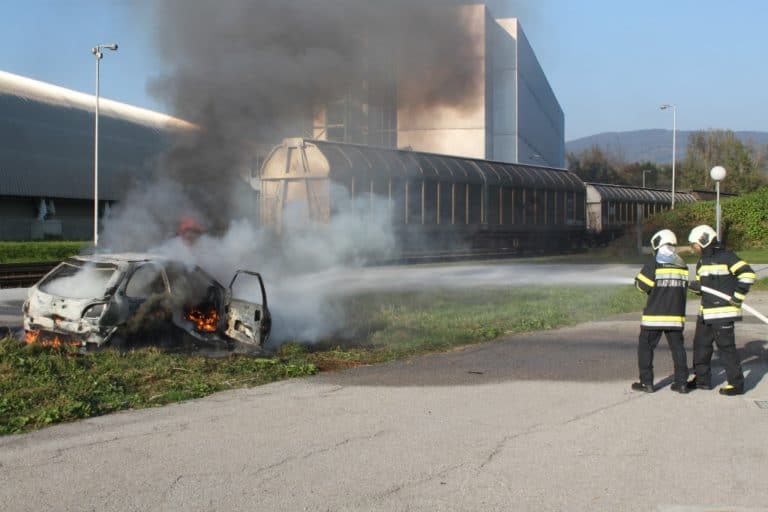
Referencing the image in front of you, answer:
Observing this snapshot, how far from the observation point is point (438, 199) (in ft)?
85.3

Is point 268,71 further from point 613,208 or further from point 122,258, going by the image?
point 613,208

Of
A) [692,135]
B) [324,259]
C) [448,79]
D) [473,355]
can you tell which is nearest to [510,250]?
[448,79]

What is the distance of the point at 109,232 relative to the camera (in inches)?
467

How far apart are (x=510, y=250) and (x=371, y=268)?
10.4m

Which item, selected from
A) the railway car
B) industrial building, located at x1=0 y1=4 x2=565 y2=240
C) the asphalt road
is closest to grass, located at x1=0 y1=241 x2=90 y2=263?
industrial building, located at x1=0 y1=4 x2=565 y2=240

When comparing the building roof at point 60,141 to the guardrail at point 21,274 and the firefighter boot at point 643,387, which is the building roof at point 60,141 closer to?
the guardrail at point 21,274

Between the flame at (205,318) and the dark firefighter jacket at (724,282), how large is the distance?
5.67 m

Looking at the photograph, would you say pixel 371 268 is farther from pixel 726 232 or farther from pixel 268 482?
pixel 726 232

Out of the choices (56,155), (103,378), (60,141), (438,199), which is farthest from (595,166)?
(103,378)

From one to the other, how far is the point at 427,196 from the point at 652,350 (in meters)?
17.6

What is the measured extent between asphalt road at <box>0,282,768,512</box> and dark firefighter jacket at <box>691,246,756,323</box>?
797 mm

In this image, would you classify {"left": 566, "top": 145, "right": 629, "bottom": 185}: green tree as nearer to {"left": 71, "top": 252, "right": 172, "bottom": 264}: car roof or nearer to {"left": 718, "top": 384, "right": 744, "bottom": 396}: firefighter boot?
{"left": 71, "top": 252, "right": 172, "bottom": 264}: car roof

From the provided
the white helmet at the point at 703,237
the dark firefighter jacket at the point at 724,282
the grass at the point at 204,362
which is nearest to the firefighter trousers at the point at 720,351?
the dark firefighter jacket at the point at 724,282

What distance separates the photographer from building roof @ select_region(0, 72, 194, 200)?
Result: 41.7m
